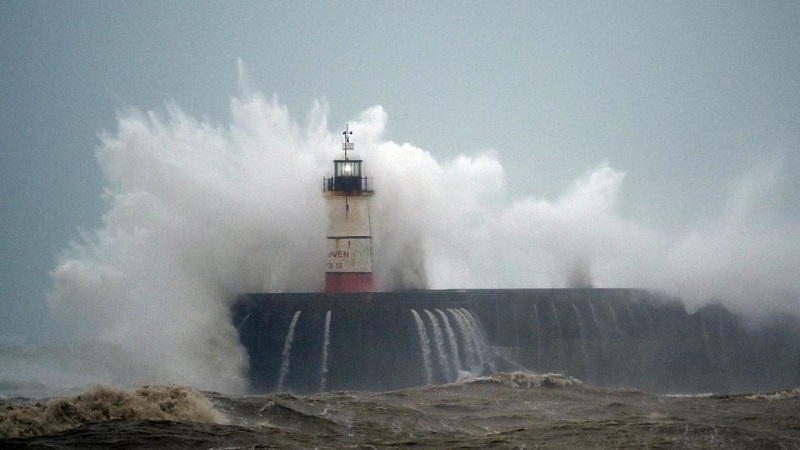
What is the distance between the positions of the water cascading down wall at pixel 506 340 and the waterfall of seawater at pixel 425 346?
38 millimetres

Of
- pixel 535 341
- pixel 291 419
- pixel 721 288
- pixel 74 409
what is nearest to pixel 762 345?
pixel 721 288

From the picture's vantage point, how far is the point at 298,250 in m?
44.3

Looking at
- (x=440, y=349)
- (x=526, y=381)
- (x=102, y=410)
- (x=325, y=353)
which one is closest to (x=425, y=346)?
(x=440, y=349)

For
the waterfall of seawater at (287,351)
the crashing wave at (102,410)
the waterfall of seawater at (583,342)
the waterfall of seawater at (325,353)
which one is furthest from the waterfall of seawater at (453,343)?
the crashing wave at (102,410)

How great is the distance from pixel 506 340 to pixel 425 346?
4435 millimetres

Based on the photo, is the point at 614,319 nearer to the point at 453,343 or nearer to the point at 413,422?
the point at 453,343

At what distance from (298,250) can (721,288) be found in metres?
19.3

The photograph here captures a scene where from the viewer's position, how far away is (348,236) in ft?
137

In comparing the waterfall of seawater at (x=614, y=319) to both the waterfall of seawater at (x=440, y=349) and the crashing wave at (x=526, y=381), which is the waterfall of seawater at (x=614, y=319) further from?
the crashing wave at (x=526, y=381)

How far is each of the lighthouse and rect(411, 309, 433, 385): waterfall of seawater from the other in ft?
14.9

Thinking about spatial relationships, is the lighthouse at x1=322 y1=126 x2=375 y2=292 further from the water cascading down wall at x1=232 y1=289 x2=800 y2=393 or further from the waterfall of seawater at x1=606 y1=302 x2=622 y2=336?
the waterfall of seawater at x1=606 y1=302 x2=622 y2=336

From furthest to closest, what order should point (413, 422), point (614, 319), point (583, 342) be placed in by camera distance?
point (614, 319)
point (583, 342)
point (413, 422)

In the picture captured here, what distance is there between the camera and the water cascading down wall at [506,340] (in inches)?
1425

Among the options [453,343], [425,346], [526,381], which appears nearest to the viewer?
[526,381]
